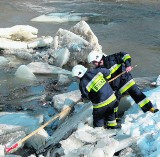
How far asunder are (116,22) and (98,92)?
1083cm

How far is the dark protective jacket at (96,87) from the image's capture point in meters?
5.72

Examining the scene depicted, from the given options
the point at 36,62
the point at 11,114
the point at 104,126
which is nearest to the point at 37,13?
the point at 36,62

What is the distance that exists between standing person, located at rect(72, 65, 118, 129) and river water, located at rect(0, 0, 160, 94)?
4.10 metres

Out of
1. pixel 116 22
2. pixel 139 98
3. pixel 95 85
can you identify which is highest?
pixel 95 85

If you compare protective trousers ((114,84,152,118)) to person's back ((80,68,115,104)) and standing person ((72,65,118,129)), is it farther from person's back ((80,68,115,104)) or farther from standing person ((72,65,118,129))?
person's back ((80,68,115,104))

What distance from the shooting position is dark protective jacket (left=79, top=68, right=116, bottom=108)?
5.72 m

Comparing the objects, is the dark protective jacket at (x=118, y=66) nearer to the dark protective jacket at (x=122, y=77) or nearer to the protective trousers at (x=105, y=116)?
the dark protective jacket at (x=122, y=77)

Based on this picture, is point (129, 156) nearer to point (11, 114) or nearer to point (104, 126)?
point (104, 126)

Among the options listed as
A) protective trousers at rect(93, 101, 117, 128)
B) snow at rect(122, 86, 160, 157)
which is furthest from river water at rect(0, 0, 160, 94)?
protective trousers at rect(93, 101, 117, 128)

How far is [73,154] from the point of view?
5133mm

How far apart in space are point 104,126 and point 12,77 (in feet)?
14.3

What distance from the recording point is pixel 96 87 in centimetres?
577

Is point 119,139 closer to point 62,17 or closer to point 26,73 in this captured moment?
point 26,73

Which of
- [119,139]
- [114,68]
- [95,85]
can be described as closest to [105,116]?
[95,85]
